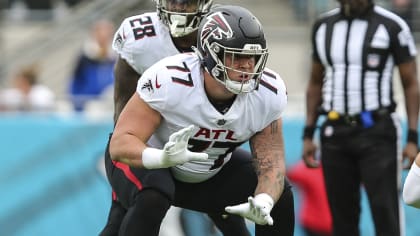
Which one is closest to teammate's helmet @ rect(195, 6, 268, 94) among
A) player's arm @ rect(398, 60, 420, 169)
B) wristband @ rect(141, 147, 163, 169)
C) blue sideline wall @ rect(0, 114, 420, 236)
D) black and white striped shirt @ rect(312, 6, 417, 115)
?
wristband @ rect(141, 147, 163, 169)

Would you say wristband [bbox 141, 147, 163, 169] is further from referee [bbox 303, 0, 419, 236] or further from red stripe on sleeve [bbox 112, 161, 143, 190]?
referee [bbox 303, 0, 419, 236]

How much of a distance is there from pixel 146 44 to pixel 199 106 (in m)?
0.66

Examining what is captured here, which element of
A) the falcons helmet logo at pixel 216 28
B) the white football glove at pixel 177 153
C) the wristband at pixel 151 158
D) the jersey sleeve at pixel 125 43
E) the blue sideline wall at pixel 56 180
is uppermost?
the falcons helmet logo at pixel 216 28

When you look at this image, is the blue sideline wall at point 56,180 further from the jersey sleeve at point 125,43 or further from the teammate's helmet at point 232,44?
the teammate's helmet at point 232,44

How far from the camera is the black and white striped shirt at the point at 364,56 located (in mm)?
6051

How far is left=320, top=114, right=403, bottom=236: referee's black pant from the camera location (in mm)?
6039

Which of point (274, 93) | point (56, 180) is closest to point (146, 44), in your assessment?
point (274, 93)

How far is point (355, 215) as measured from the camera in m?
6.18

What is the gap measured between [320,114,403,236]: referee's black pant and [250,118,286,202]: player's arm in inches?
49.8

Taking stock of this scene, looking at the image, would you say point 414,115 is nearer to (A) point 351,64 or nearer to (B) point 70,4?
(A) point 351,64

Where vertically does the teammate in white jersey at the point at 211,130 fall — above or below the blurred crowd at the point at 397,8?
above

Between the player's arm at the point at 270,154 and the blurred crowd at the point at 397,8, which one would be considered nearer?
the player's arm at the point at 270,154

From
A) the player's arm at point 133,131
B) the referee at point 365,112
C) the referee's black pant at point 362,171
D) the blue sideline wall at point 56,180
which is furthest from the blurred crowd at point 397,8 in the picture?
the player's arm at point 133,131

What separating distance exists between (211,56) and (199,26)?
234mm
